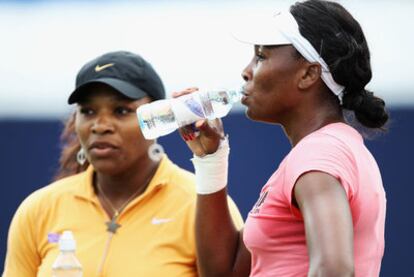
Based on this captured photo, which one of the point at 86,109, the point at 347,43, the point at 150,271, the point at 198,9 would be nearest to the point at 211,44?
the point at 198,9

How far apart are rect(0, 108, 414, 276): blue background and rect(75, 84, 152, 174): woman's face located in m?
1.97

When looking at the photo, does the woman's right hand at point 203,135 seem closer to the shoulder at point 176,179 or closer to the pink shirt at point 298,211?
the shoulder at point 176,179

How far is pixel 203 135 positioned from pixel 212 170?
0.12m

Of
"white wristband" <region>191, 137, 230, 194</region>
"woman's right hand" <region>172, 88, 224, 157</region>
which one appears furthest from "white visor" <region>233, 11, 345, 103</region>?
"white wristband" <region>191, 137, 230, 194</region>

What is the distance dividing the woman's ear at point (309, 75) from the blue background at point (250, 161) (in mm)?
3087

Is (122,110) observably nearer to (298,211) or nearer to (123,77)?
(123,77)

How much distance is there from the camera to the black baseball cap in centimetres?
389

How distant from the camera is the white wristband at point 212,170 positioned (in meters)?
3.42

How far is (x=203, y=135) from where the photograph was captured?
3.38m

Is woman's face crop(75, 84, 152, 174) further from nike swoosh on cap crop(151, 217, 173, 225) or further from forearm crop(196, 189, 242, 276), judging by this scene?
forearm crop(196, 189, 242, 276)

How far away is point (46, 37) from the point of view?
19.8ft

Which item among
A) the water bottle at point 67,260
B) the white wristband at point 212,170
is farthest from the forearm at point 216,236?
the water bottle at point 67,260

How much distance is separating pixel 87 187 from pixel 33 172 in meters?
2.15

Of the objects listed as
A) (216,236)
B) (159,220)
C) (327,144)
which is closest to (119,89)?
(159,220)
